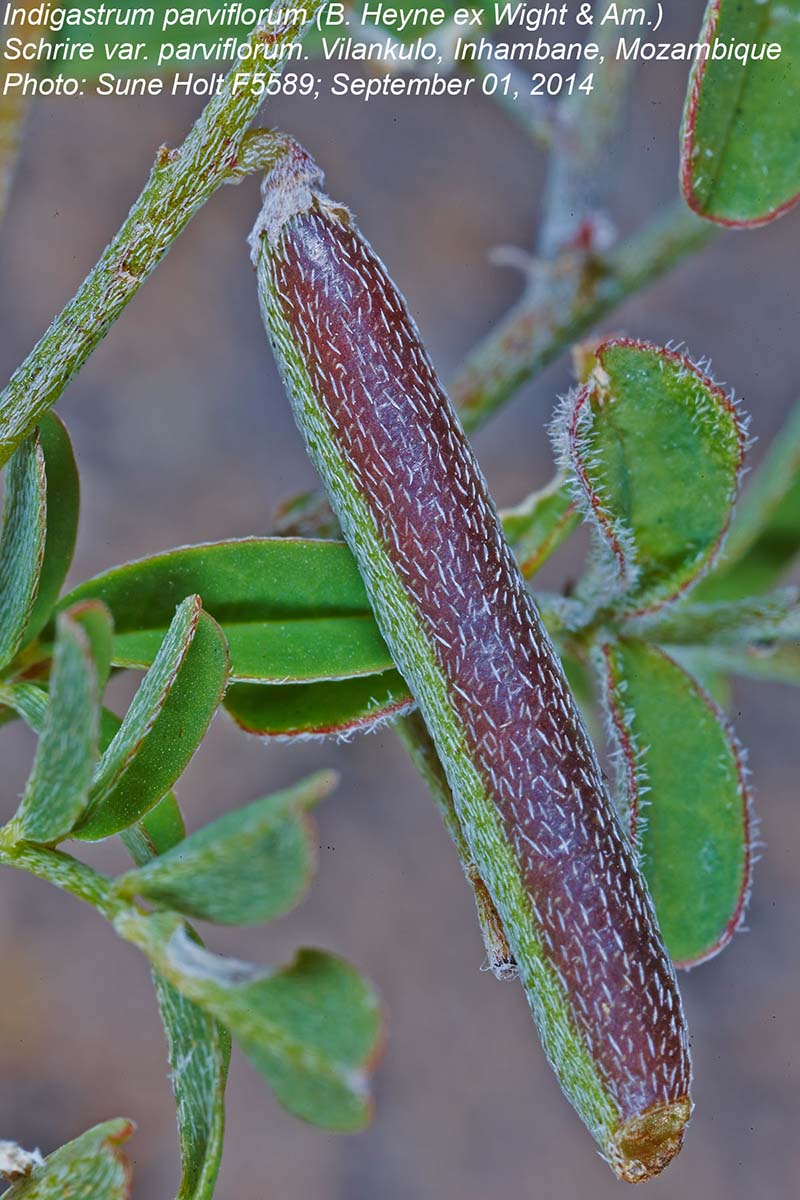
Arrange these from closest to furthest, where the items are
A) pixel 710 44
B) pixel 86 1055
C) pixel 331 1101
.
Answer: pixel 331 1101, pixel 710 44, pixel 86 1055

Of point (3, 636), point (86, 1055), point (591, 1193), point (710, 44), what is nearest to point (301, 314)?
point (3, 636)

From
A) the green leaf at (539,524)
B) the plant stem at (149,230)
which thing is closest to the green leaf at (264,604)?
the plant stem at (149,230)

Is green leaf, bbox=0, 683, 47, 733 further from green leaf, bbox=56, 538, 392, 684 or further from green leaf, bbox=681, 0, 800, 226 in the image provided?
A: green leaf, bbox=681, 0, 800, 226

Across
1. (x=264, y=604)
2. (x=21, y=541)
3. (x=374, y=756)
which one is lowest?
(x=374, y=756)

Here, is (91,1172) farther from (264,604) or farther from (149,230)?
(149,230)

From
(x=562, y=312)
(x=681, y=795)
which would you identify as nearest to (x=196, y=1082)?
(x=681, y=795)

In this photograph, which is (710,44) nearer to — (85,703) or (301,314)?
(301,314)

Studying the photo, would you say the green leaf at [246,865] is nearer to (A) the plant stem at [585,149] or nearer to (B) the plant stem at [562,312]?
(B) the plant stem at [562,312]
